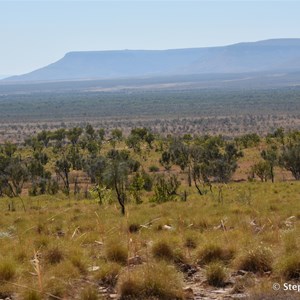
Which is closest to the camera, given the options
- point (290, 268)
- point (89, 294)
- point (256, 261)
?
point (89, 294)

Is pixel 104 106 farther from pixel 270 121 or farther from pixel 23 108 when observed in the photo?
pixel 270 121

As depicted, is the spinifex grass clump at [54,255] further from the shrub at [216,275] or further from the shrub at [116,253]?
the shrub at [216,275]

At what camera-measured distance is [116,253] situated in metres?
9.41

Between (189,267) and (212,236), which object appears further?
(212,236)

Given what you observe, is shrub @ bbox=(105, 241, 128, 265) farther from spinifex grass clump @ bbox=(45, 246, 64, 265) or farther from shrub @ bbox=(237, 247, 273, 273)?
shrub @ bbox=(237, 247, 273, 273)

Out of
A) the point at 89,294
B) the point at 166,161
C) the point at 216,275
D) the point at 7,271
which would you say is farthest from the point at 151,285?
the point at 166,161

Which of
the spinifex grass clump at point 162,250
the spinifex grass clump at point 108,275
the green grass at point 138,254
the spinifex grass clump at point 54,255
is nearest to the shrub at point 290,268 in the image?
the green grass at point 138,254

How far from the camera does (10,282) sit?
25.7 feet

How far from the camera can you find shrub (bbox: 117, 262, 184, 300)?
297 inches

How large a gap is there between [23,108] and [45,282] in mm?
184709

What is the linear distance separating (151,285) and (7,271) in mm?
2262

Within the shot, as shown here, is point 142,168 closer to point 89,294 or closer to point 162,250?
point 162,250

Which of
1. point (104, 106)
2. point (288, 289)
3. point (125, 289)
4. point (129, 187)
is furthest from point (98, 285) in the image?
point (104, 106)

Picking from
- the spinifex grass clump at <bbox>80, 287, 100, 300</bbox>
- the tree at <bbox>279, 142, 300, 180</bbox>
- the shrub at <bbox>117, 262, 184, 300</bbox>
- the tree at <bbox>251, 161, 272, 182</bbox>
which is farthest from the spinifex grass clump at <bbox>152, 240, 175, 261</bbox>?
the tree at <bbox>279, 142, 300, 180</bbox>
